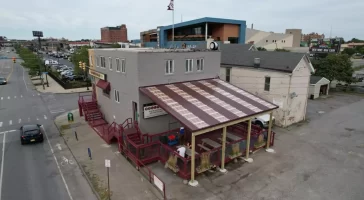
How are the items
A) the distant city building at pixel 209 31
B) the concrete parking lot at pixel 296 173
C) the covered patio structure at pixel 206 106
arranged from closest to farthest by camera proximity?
the concrete parking lot at pixel 296 173 → the covered patio structure at pixel 206 106 → the distant city building at pixel 209 31

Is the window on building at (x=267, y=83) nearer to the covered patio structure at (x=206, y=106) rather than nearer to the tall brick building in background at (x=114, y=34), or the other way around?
the covered patio structure at (x=206, y=106)

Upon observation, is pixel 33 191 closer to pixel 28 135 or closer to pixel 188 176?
pixel 28 135

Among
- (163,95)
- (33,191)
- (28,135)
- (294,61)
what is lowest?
(33,191)

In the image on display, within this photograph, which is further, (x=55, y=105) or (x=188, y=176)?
(x=55, y=105)

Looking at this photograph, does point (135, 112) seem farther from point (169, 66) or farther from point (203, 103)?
point (203, 103)

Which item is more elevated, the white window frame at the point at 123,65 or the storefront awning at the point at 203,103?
the white window frame at the point at 123,65

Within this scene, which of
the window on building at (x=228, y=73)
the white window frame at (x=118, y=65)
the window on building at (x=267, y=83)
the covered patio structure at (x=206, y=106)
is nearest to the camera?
the covered patio structure at (x=206, y=106)

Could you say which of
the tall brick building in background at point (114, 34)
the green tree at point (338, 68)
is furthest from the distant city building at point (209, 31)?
the tall brick building in background at point (114, 34)

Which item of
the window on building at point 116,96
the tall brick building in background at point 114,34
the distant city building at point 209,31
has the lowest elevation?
the window on building at point 116,96

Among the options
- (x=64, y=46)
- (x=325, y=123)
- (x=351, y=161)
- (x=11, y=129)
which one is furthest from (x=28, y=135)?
(x=64, y=46)
